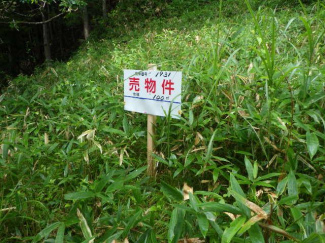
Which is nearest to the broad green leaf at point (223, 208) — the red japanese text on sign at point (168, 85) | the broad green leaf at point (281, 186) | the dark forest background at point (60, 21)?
the broad green leaf at point (281, 186)

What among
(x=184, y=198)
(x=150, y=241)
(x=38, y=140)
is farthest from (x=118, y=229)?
(x=38, y=140)

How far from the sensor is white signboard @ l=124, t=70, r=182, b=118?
1.62 m

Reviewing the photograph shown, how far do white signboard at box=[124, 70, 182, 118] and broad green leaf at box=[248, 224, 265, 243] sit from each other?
2.77ft

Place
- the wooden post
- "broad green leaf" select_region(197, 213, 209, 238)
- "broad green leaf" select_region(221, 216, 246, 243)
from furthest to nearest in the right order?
the wooden post, "broad green leaf" select_region(197, 213, 209, 238), "broad green leaf" select_region(221, 216, 246, 243)

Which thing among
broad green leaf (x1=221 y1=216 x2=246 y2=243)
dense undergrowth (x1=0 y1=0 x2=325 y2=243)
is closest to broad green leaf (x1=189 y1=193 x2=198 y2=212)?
dense undergrowth (x1=0 y1=0 x2=325 y2=243)

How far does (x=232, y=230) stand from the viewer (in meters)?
0.87

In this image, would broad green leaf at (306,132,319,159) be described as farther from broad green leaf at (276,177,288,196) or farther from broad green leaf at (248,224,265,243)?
broad green leaf at (248,224,265,243)

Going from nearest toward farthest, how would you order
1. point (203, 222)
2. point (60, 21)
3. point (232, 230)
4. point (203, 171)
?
point (232, 230) → point (203, 222) → point (203, 171) → point (60, 21)

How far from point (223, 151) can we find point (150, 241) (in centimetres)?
80

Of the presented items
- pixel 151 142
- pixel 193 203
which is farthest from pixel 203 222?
pixel 151 142

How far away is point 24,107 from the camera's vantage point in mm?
2770

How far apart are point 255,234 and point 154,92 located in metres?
1.10

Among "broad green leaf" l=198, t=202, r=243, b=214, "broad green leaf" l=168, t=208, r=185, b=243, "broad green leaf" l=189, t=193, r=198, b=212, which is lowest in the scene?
"broad green leaf" l=168, t=208, r=185, b=243

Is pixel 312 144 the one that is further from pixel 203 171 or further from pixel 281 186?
pixel 203 171
